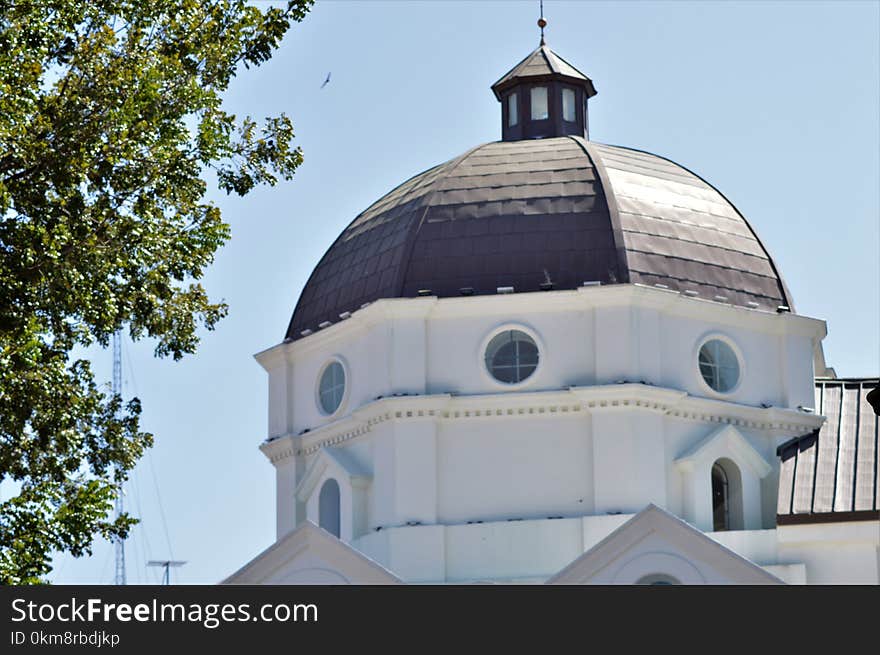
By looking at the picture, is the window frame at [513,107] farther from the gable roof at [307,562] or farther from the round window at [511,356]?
the gable roof at [307,562]

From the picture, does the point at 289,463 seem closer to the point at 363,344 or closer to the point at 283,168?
the point at 363,344

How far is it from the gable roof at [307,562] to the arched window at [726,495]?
7589mm

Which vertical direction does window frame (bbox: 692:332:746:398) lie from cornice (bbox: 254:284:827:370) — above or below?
below

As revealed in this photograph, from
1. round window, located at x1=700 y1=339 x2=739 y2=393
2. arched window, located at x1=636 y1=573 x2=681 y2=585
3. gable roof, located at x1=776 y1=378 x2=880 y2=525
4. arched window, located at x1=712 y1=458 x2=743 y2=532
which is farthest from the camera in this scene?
round window, located at x1=700 y1=339 x2=739 y2=393

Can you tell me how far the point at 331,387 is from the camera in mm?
44656

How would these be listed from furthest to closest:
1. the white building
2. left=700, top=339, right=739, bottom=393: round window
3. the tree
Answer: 1. left=700, top=339, right=739, bottom=393: round window
2. the white building
3. the tree

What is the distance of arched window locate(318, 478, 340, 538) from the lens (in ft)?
145

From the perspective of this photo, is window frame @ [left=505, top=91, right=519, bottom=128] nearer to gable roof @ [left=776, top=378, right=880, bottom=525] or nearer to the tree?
gable roof @ [left=776, top=378, right=880, bottom=525]

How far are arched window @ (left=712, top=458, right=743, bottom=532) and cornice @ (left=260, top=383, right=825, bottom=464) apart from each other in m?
1.02

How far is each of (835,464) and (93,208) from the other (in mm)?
22168

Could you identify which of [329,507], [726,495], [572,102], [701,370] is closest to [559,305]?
[701,370]

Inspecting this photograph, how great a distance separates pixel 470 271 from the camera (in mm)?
42875

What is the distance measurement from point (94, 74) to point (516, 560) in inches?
796

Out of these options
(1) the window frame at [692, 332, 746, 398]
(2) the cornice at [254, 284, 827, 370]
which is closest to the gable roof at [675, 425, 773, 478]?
(1) the window frame at [692, 332, 746, 398]
